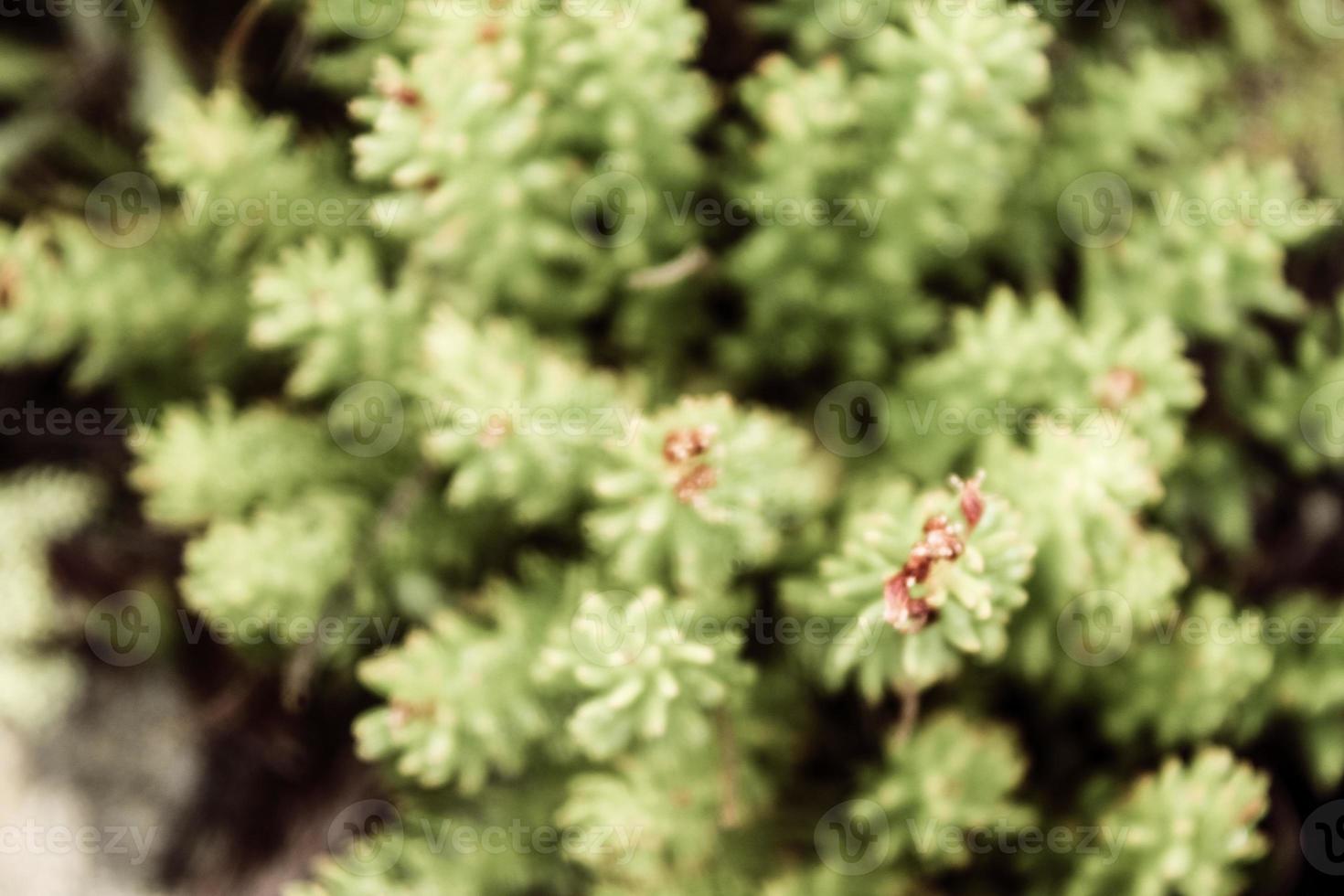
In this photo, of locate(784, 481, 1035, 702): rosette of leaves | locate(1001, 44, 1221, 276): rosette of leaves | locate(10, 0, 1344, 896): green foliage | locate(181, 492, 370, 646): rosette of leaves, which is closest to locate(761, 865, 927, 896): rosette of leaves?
locate(10, 0, 1344, 896): green foliage

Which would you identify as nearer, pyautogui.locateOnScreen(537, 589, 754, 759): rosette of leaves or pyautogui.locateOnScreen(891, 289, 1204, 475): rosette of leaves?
pyautogui.locateOnScreen(537, 589, 754, 759): rosette of leaves

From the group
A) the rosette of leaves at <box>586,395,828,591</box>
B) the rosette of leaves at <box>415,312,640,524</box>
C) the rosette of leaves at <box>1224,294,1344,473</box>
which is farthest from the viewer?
the rosette of leaves at <box>1224,294,1344,473</box>

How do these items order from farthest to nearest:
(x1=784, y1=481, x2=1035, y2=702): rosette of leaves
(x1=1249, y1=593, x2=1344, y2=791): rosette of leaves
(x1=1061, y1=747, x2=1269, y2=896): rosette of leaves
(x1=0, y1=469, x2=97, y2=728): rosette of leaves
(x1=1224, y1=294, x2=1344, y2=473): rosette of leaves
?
(x1=0, y1=469, x2=97, y2=728): rosette of leaves < (x1=1224, y1=294, x2=1344, y2=473): rosette of leaves < (x1=1249, y1=593, x2=1344, y2=791): rosette of leaves < (x1=1061, y1=747, x2=1269, y2=896): rosette of leaves < (x1=784, y1=481, x2=1035, y2=702): rosette of leaves

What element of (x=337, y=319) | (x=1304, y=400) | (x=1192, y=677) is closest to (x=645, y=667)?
(x=337, y=319)

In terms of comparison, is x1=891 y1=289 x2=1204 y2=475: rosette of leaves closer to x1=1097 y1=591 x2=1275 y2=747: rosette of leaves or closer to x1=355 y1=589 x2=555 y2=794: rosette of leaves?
x1=1097 y1=591 x2=1275 y2=747: rosette of leaves

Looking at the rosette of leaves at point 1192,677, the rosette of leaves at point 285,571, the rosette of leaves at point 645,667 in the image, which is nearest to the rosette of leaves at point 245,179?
the rosette of leaves at point 285,571
